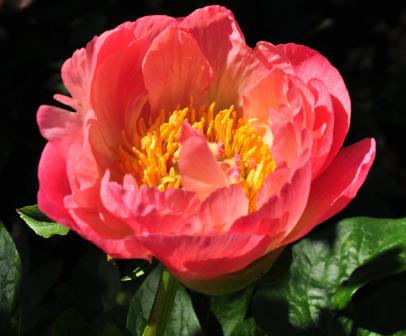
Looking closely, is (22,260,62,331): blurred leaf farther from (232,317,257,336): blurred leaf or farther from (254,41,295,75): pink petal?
(254,41,295,75): pink petal

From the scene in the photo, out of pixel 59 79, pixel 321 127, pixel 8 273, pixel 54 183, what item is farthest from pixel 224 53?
pixel 59 79

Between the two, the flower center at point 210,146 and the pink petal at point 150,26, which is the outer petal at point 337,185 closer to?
the flower center at point 210,146

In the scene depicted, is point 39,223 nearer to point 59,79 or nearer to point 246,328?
point 246,328

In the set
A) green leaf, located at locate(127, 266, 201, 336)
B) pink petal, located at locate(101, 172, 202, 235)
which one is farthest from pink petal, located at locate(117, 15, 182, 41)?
green leaf, located at locate(127, 266, 201, 336)

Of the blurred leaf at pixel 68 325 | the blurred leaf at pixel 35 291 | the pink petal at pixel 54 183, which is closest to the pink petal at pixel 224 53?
the pink petal at pixel 54 183

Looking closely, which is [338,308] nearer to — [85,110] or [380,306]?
[380,306]

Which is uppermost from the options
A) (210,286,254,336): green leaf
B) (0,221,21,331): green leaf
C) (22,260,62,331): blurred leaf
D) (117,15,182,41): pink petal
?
(117,15,182,41): pink petal
